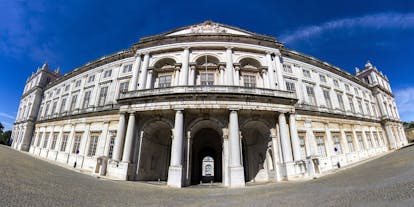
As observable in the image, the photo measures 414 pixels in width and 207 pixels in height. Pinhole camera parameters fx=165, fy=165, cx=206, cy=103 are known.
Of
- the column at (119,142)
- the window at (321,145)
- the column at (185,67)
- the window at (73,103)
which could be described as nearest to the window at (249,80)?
the column at (185,67)

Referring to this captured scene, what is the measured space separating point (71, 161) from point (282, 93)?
26607mm

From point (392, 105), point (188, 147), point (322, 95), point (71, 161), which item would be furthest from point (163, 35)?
point (392, 105)

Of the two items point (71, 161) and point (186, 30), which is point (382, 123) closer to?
point (186, 30)

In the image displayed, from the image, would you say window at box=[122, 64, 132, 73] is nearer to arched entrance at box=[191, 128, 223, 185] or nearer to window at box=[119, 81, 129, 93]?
window at box=[119, 81, 129, 93]

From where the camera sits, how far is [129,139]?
15.5 m

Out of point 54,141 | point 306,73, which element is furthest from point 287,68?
point 54,141

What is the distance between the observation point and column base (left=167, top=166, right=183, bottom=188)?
1250 cm

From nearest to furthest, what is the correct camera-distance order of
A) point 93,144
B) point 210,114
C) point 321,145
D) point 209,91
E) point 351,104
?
point 209,91
point 210,114
point 321,145
point 93,144
point 351,104

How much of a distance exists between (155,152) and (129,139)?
3790mm

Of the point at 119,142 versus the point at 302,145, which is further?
the point at 302,145

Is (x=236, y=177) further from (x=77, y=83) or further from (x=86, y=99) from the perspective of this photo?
(x=77, y=83)

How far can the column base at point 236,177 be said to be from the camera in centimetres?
1255

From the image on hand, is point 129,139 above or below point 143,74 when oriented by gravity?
below

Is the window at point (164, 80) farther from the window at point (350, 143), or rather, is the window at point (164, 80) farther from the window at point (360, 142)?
the window at point (360, 142)
